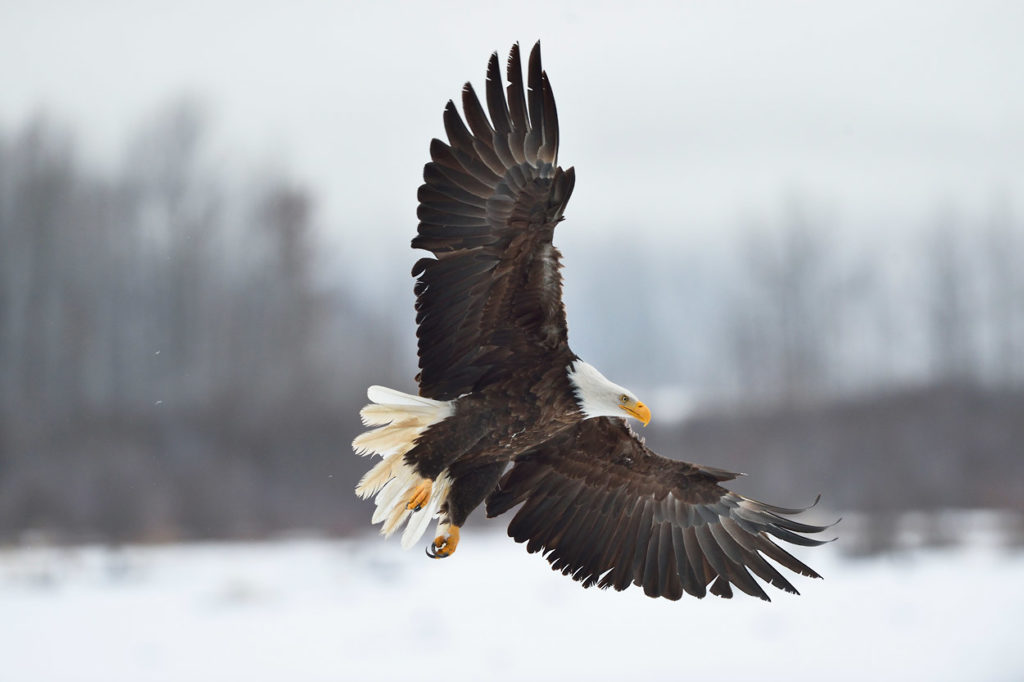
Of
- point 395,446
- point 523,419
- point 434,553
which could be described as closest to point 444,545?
point 434,553

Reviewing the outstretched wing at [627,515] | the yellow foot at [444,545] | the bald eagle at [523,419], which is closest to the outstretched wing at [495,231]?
the bald eagle at [523,419]

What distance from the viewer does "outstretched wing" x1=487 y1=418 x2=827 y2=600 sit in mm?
5375

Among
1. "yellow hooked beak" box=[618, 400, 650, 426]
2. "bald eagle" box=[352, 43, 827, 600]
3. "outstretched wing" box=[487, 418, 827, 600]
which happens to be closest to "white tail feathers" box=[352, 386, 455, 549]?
"bald eagle" box=[352, 43, 827, 600]

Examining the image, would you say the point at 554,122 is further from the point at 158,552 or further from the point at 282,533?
the point at 282,533

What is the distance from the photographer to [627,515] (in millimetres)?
5586

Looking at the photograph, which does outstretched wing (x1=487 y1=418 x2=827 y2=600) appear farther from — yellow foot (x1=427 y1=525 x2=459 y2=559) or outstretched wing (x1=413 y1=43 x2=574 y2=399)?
outstretched wing (x1=413 y1=43 x2=574 y2=399)

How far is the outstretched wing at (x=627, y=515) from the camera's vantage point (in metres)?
5.38

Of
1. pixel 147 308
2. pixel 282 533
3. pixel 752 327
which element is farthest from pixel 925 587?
pixel 147 308

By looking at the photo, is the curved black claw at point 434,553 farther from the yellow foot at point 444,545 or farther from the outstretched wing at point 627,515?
the outstretched wing at point 627,515

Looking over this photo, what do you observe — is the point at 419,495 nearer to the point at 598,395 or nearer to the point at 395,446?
A: the point at 395,446

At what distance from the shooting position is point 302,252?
61.7ft

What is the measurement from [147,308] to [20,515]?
494 centimetres

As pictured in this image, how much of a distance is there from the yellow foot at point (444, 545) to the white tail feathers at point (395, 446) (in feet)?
0.47

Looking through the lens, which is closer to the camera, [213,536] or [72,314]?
[213,536]
